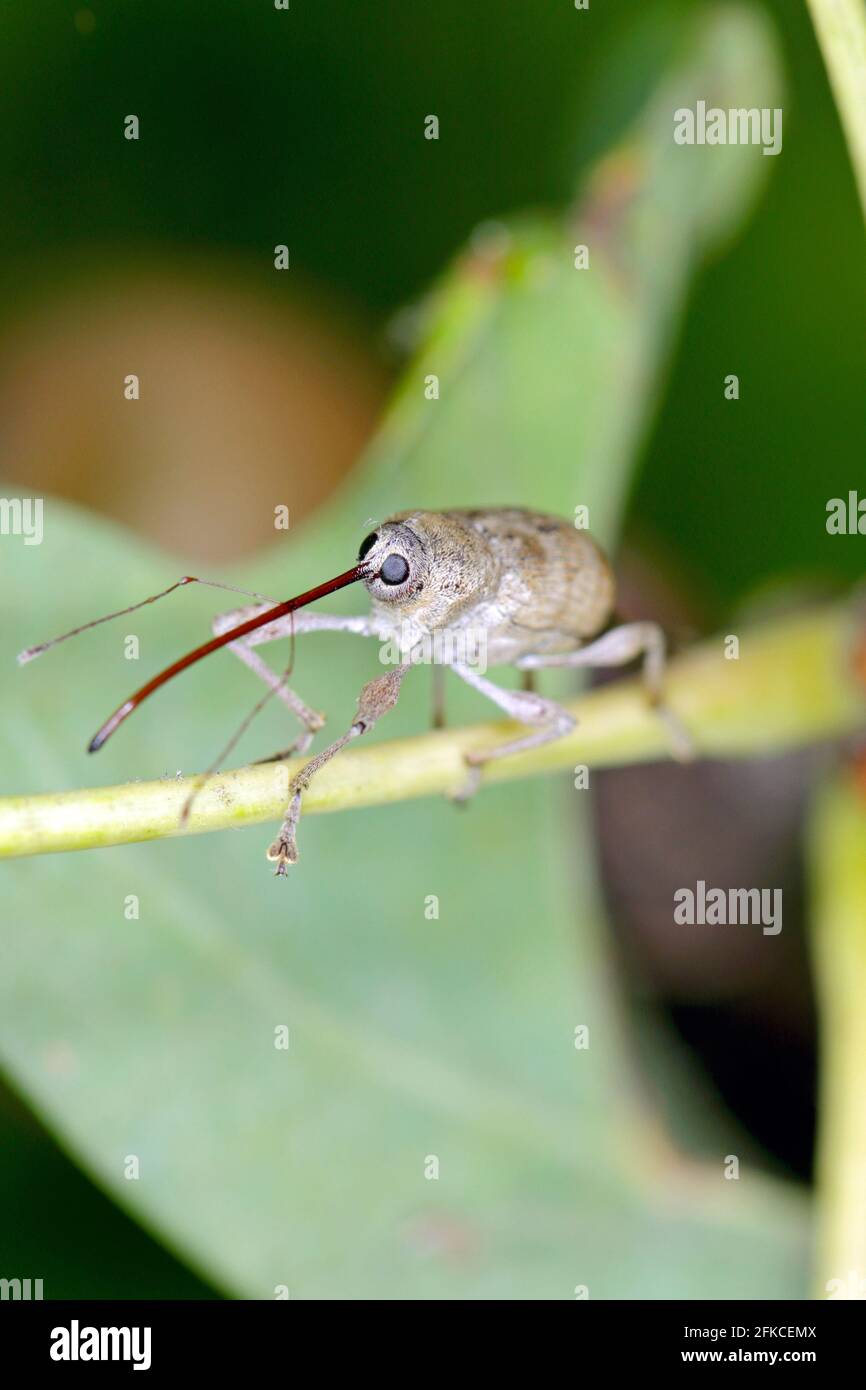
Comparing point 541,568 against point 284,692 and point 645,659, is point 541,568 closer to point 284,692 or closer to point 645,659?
point 645,659

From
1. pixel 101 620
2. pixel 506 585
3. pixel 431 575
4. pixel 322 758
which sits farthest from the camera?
pixel 506 585

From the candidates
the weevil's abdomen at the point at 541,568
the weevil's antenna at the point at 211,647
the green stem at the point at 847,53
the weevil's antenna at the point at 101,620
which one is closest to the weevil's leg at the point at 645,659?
the weevil's abdomen at the point at 541,568

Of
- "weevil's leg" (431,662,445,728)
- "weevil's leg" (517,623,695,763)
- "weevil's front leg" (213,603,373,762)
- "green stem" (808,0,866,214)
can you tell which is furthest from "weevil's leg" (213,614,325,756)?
"green stem" (808,0,866,214)

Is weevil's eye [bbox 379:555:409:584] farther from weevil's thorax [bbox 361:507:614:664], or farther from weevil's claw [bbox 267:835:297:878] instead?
weevil's claw [bbox 267:835:297:878]

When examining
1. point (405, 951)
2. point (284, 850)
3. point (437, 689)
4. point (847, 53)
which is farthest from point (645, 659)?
point (847, 53)

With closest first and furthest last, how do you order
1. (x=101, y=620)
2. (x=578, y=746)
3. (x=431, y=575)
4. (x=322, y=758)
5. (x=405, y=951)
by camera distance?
(x=322, y=758) → (x=101, y=620) → (x=578, y=746) → (x=431, y=575) → (x=405, y=951)

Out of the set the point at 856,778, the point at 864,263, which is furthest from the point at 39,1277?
the point at 864,263

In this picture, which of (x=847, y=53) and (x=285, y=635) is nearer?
(x=847, y=53)
